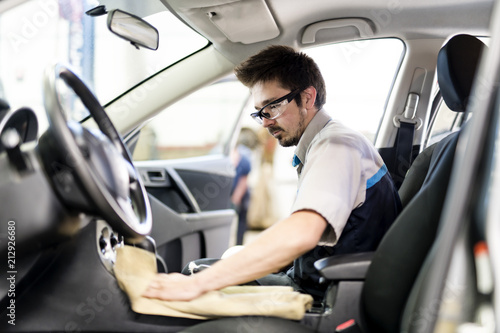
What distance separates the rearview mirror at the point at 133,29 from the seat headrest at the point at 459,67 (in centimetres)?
93

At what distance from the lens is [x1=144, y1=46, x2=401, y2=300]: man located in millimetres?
1317

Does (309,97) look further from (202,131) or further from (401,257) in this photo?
(202,131)

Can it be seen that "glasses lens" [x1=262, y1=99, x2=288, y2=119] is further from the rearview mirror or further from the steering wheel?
the steering wheel

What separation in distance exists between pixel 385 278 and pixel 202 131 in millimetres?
3168

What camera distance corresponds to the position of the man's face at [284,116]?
5.78 ft

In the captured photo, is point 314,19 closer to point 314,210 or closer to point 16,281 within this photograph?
point 314,210

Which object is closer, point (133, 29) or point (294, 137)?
point (133, 29)

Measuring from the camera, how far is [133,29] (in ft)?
5.52

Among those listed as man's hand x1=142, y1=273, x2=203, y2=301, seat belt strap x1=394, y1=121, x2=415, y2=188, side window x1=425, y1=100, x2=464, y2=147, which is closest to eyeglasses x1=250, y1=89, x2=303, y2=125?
man's hand x1=142, y1=273, x2=203, y2=301

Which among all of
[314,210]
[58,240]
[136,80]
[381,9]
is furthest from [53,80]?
[381,9]

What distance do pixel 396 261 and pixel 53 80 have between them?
90 centimetres

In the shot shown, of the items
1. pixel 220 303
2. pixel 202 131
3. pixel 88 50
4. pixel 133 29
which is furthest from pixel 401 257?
pixel 202 131

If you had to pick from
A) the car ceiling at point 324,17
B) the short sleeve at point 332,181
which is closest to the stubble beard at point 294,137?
the short sleeve at point 332,181

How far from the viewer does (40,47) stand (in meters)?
1.98
